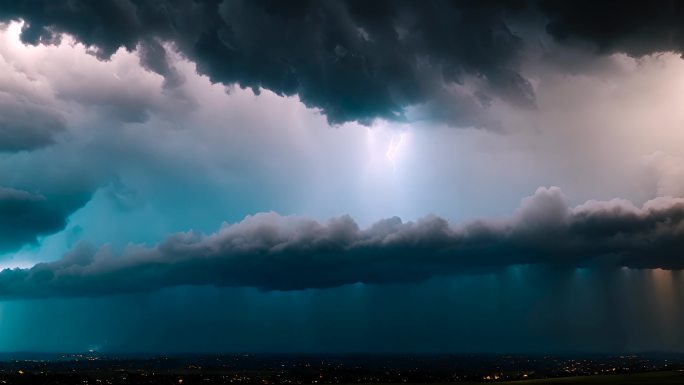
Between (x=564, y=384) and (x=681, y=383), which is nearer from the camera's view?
(x=681, y=383)

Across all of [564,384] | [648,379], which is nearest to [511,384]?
[564,384]

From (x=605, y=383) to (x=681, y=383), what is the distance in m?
26.6

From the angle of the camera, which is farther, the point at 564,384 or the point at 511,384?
the point at 511,384

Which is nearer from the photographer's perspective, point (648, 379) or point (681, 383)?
point (681, 383)

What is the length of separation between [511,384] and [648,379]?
4234 centimetres

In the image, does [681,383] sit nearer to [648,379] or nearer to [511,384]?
[648,379]

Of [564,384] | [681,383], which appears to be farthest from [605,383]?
[681,383]

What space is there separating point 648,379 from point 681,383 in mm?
22452

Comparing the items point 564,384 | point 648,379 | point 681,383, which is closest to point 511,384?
point 564,384

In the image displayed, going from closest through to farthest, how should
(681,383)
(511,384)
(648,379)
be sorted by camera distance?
(681,383) < (648,379) < (511,384)

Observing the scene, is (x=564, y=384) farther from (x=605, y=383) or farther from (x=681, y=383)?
(x=681, y=383)

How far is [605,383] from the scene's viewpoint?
179 metres

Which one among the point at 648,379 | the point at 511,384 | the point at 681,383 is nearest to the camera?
the point at 681,383

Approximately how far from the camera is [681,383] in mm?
155250
